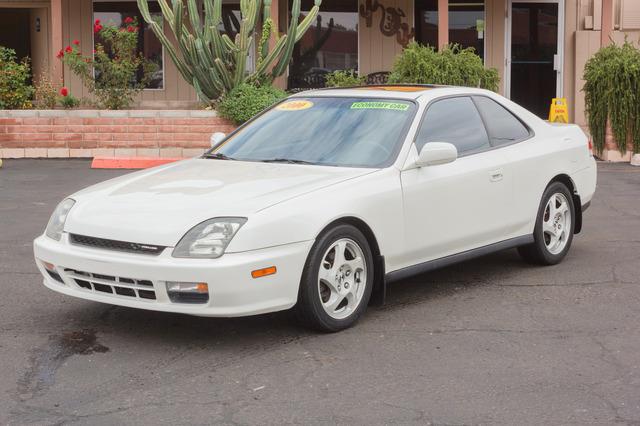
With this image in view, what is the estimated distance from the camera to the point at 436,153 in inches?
246


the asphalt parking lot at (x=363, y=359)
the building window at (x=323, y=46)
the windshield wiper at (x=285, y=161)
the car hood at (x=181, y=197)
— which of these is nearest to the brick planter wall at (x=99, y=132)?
the building window at (x=323, y=46)

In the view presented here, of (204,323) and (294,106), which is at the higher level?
(294,106)

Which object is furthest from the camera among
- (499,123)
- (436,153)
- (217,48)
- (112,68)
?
Result: (112,68)

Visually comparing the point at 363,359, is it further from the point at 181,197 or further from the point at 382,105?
the point at 382,105

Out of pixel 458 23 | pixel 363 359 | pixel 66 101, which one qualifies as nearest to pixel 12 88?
pixel 66 101

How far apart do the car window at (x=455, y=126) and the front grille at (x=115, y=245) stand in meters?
2.00

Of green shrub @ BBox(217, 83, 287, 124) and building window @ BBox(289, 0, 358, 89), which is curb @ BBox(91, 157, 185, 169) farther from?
building window @ BBox(289, 0, 358, 89)

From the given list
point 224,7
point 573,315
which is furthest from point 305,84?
point 573,315

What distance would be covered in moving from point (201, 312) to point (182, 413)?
0.88m

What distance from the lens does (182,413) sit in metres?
4.51

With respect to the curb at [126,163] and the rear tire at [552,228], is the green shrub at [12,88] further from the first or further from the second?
the rear tire at [552,228]

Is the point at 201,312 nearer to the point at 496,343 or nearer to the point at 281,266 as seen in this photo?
the point at 281,266

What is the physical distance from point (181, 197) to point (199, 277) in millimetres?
622

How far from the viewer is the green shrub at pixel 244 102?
1527 cm
